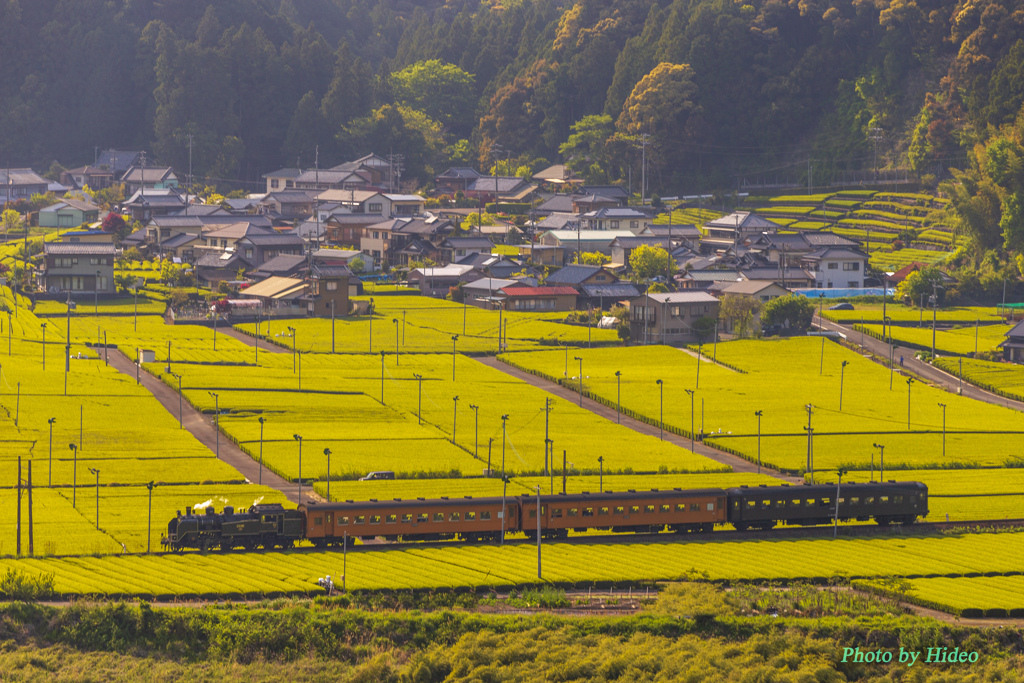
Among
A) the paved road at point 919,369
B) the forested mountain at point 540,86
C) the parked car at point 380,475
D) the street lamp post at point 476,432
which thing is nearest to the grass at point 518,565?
the parked car at point 380,475

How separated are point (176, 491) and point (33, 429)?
11.4 meters

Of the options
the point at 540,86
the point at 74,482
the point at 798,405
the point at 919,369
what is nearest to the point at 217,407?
the point at 74,482

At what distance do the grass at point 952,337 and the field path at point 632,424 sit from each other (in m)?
22.4

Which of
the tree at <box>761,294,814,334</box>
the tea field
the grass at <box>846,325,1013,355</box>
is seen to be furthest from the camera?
the tree at <box>761,294,814,334</box>

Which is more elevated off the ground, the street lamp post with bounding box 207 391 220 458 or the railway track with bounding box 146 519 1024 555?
the street lamp post with bounding box 207 391 220 458

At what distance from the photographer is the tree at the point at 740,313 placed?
81000 mm

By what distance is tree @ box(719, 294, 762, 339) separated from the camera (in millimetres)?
81000

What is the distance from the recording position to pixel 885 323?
8175 cm

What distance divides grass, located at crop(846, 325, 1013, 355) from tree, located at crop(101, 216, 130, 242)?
60.1m

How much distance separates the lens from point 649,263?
320 ft

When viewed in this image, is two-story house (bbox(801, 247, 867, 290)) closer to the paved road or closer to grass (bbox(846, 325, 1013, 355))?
grass (bbox(846, 325, 1013, 355))

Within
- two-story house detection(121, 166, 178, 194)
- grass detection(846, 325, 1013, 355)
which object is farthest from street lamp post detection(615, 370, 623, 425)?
two-story house detection(121, 166, 178, 194)

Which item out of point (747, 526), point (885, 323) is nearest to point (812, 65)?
point (885, 323)

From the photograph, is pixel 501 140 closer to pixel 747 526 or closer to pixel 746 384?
pixel 746 384
